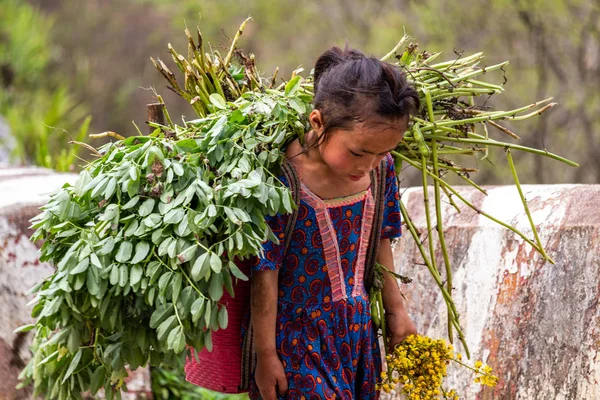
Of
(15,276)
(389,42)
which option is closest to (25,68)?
(389,42)

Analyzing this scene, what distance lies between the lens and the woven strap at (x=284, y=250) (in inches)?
88.0

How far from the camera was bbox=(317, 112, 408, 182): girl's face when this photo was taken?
2.07 meters

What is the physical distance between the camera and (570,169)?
9.30m

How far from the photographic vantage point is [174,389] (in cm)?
425

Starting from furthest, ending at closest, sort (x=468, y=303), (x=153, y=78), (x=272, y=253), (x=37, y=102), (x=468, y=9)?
(x=153, y=78), (x=37, y=102), (x=468, y=9), (x=468, y=303), (x=272, y=253)

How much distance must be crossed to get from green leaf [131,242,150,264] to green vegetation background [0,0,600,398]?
234 centimetres

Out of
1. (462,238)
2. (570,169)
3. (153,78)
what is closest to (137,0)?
(153,78)

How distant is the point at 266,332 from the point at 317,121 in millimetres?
604

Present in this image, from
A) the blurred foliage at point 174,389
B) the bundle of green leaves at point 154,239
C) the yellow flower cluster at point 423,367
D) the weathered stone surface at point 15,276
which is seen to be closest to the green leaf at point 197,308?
the bundle of green leaves at point 154,239

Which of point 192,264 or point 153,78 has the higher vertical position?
point 153,78

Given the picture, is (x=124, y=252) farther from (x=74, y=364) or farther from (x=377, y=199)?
(x=377, y=199)

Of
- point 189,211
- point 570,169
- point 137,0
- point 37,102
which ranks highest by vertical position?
point 137,0

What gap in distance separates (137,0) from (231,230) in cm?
1514

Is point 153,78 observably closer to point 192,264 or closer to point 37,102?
point 37,102
